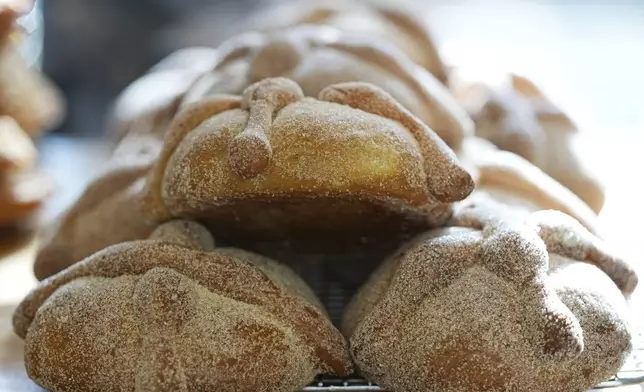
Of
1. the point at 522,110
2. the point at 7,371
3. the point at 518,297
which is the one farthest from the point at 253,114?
the point at 522,110

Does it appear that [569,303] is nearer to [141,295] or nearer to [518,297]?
[518,297]

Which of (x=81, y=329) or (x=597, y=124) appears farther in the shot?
A: (x=597, y=124)

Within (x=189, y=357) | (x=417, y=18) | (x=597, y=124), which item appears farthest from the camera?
(x=597, y=124)

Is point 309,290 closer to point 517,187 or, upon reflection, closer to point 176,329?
point 176,329

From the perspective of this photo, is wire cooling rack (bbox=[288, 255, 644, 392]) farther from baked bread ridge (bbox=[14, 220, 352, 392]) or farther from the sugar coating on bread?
the sugar coating on bread

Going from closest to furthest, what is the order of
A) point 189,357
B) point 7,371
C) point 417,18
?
point 189,357, point 7,371, point 417,18

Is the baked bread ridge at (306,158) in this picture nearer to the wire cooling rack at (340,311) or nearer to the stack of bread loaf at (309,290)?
the stack of bread loaf at (309,290)

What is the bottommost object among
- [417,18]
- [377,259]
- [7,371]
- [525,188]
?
[7,371]

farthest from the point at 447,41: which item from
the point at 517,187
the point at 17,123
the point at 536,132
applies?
the point at 517,187
